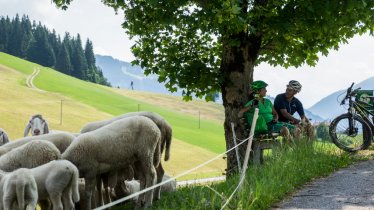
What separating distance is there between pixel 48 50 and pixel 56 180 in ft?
506

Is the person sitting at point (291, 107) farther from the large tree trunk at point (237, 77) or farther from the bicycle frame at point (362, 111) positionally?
the bicycle frame at point (362, 111)

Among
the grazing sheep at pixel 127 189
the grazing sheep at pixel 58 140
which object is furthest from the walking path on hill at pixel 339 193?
the grazing sheep at pixel 58 140

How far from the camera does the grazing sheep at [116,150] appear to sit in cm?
884

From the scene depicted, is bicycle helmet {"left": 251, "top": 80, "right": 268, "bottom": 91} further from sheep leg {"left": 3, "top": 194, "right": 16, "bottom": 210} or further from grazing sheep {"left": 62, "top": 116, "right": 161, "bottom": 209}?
sheep leg {"left": 3, "top": 194, "right": 16, "bottom": 210}

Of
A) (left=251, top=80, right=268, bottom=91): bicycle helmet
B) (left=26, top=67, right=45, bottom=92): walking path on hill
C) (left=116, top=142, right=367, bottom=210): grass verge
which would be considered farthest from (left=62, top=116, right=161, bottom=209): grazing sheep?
(left=26, top=67, right=45, bottom=92): walking path on hill

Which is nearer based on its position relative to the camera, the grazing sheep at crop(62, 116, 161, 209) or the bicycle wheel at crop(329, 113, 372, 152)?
the grazing sheep at crop(62, 116, 161, 209)

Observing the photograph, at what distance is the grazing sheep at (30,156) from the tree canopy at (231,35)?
5015 mm

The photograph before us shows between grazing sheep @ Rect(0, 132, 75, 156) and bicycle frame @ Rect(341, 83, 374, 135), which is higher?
bicycle frame @ Rect(341, 83, 374, 135)

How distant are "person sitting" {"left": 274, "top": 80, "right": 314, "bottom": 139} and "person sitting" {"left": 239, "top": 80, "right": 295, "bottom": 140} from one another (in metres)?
0.52

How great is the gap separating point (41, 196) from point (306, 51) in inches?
431

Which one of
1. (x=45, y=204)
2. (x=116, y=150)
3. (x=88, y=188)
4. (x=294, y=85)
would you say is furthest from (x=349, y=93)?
(x=45, y=204)

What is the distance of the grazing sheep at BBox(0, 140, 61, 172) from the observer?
871 cm

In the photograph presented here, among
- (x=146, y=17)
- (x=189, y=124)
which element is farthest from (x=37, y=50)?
(x=146, y=17)

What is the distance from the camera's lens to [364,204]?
27.5 ft
